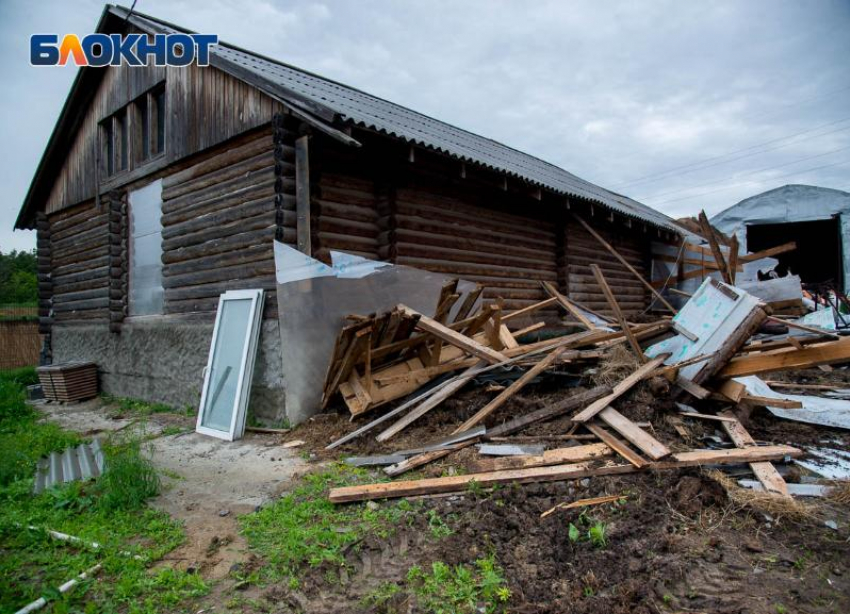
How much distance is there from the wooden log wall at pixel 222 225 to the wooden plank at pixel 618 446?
13.9 feet

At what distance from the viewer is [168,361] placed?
27.5 ft

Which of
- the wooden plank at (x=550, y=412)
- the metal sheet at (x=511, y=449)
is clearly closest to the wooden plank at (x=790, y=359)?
the wooden plank at (x=550, y=412)

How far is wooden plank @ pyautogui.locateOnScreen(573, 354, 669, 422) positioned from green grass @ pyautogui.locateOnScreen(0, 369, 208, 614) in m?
3.38

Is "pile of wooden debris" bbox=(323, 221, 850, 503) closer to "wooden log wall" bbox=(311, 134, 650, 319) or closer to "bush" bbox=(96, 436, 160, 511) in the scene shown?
"wooden log wall" bbox=(311, 134, 650, 319)

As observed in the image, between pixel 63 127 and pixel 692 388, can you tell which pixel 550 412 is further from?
pixel 63 127

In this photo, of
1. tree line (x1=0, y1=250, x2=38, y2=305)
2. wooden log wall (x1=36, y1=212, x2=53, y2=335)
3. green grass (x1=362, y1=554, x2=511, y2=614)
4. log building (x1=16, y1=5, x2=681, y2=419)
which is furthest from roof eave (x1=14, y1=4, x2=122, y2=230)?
tree line (x1=0, y1=250, x2=38, y2=305)

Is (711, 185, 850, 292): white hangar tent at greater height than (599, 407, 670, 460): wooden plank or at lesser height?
greater

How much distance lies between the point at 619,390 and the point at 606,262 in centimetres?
873

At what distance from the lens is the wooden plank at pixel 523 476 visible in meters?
3.84

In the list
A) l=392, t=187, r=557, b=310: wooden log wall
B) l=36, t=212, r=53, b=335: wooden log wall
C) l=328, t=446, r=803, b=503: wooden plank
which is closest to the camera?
l=328, t=446, r=803, b=503: wooden plank

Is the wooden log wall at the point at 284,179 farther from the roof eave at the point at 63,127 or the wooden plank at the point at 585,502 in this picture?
the roof eave at the point at 63,127

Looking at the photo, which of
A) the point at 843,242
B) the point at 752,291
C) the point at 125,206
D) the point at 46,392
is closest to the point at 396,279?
the point at 125,206

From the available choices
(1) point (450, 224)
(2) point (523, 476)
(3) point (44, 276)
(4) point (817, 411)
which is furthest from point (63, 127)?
(4) point (817, 411)

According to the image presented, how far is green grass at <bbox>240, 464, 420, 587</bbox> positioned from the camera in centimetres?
307
